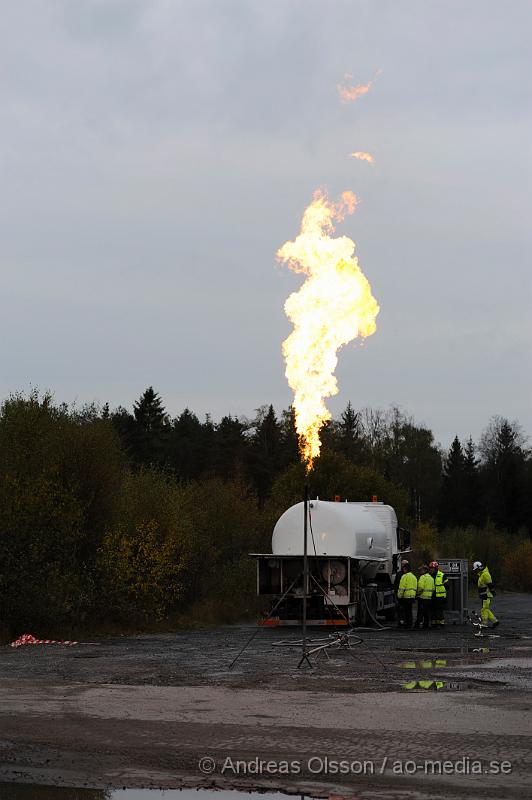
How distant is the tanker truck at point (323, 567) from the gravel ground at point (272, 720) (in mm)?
7220

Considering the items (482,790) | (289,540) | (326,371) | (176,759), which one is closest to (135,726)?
(176,759)

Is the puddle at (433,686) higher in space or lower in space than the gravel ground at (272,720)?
higher

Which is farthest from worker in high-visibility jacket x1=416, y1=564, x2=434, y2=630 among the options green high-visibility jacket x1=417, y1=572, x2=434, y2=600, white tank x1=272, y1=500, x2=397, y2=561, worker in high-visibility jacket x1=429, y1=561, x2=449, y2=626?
white tank x1=272, y1=500, x2=397, y2=561

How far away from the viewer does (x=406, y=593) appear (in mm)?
30547

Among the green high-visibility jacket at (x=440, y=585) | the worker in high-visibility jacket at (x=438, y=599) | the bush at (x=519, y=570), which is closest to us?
the green high-visibility jacket at (x=440, y=585)

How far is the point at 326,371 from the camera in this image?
21.0 meters

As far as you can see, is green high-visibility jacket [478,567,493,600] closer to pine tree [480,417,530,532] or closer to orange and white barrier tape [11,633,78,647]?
orange and white barrier tape [11,633,78,647]

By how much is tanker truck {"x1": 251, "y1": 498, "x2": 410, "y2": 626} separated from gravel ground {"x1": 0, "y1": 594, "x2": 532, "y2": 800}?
284 inches

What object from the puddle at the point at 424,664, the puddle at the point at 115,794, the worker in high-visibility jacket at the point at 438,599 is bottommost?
the puddle at the point at 115,794

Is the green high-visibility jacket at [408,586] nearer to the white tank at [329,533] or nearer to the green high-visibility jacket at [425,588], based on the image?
the green high-visibility jacket at [425,588]

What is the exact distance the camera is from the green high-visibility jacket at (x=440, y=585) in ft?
98.9

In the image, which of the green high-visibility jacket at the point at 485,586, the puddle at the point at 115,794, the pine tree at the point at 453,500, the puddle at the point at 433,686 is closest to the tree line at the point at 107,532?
the green high-visibility jacket at the point at 485,586

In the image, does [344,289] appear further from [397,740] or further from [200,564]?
[200,564]

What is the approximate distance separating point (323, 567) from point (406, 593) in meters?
2.36
